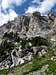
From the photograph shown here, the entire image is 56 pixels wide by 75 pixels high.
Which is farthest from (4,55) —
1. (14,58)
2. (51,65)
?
(51,65)

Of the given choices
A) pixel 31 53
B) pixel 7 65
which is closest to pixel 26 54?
pixel 31 53

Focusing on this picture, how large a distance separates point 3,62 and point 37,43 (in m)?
38.6

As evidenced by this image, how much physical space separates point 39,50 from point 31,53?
18.9 feet

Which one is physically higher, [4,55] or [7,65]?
[4,55]

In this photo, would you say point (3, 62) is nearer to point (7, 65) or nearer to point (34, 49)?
point (7, 65)

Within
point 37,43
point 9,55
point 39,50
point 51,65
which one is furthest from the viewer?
point 37,43

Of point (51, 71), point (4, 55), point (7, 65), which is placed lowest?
point (51, 71)

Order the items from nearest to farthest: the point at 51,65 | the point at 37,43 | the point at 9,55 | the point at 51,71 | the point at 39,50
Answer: the point at 51,71 → the point at 51,65 → the point at 39,50 → the point at 9,55 → the point at 37,43

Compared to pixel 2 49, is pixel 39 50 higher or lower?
lower

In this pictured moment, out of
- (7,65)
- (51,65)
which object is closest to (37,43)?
(7,65)

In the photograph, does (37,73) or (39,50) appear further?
(39,50)

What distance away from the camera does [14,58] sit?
164875mm

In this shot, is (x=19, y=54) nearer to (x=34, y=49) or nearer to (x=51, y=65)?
(x=34, y=49)

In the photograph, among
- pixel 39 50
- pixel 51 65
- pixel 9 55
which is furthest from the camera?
pixel 9 55
